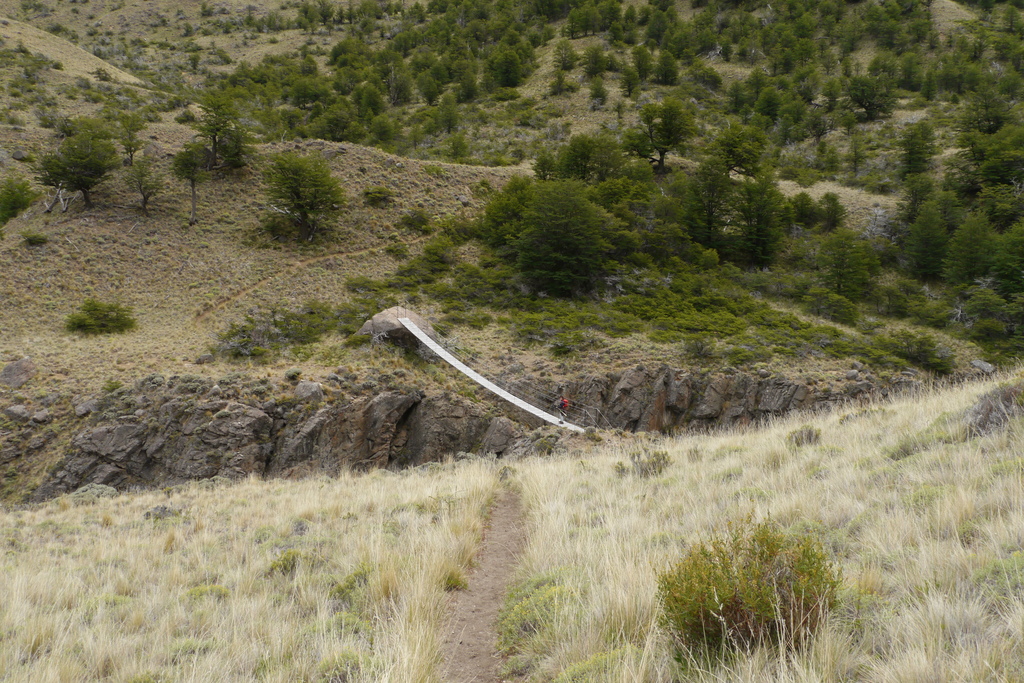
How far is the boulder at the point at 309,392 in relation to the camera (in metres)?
16.9

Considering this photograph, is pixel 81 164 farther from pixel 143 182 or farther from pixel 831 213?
pixel 831 213

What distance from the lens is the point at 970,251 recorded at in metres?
27.1

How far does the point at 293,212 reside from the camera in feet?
93.7

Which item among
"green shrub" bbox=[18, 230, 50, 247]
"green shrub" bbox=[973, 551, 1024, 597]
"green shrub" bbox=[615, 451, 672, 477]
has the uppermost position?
"green shrub" bbox=[973, 551, 1024, 597]

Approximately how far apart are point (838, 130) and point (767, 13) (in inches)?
1618

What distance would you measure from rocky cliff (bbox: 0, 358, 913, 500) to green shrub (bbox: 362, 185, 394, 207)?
18246mm

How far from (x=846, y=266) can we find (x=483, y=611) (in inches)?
1251

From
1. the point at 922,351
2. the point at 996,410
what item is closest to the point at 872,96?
the point at 922,351

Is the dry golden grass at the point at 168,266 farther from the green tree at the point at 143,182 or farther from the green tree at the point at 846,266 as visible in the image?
the green tree at the point at 846,266

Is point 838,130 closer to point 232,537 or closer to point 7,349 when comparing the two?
point 232,537

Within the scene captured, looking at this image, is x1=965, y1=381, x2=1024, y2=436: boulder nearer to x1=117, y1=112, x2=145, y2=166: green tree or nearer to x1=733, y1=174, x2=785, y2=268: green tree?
x1=733, y1=174, x2=785, y2=268: green tree

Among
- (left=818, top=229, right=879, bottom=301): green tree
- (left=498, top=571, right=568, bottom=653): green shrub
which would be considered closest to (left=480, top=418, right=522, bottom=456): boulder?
(left=498, top=571, right=568, bottom=653): green shrub

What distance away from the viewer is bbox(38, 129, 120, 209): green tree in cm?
2656

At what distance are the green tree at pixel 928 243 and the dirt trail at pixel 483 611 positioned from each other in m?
35.5
